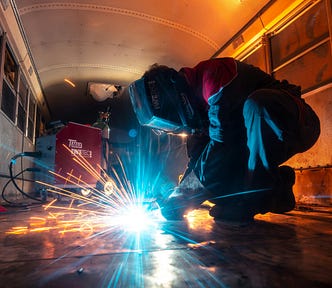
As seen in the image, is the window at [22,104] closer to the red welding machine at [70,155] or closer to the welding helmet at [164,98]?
the red welding machine at [70,155]

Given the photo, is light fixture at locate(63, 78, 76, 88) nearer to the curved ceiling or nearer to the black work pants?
the curved ceiling

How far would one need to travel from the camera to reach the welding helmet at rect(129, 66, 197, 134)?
6.10ft

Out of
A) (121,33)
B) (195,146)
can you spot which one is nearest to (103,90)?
(121,33)

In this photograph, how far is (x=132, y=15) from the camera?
3312 mm

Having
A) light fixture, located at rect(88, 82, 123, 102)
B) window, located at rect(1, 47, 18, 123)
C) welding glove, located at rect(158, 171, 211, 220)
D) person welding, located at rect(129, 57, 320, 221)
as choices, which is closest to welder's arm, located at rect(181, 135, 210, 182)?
person welding, located at rect(129, 57, 320, 221)

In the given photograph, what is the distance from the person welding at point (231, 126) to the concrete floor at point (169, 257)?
31 cm

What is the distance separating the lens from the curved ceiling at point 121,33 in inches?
123

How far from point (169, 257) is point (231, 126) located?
1149 millimetres

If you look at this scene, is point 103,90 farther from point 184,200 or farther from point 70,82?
point 184,200

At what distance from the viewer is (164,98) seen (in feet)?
6.14

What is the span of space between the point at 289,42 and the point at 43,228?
9.92ft

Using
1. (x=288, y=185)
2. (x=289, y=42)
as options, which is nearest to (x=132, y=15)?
(x=289, y=42)

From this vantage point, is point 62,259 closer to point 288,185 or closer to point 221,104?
point 221,104

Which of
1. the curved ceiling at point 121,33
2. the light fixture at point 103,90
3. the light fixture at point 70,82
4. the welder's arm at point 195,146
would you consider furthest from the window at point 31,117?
the welder's arm at point 195,146
